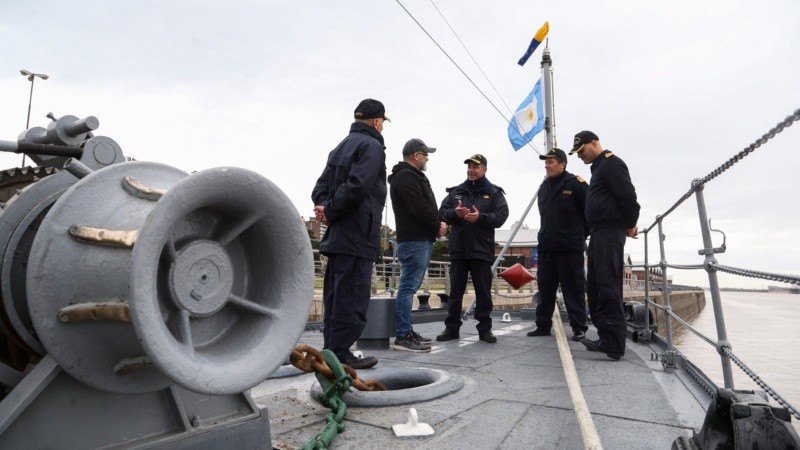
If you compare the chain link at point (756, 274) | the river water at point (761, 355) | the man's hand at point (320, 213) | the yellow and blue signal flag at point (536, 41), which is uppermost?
the yellow and blue signal flag at point (536, 41)

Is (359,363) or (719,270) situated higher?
(719,270)

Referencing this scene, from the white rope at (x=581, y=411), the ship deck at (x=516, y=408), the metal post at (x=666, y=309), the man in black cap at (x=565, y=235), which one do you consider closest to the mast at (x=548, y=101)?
the man in black cap at (x=565, y=235)

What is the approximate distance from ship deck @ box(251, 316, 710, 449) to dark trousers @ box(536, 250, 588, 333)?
0.89m

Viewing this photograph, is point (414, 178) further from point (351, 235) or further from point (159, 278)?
point (159, 278)

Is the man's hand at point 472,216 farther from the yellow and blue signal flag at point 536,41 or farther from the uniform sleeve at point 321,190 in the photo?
the yellow and blue signal flag at point 536,41

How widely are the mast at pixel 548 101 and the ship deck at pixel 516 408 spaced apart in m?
4.05

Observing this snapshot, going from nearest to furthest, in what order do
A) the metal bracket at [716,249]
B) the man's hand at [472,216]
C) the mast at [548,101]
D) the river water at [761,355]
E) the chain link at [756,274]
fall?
1. the chain link at [756,274]
2. the metal bracket at [716,249]
3. the man's hand at [472,216]
4. the mast at [548,101]
5. the river water at [761,355]

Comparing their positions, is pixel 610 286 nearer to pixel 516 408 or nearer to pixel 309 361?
pixel 516 408

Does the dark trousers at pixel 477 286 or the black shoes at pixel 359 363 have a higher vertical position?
the dark trousers at pixel 477 286

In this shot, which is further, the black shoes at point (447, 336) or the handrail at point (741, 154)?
the black shoes at point (447, 336)

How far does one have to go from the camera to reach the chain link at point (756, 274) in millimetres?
1456

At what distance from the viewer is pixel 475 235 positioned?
15.0ft

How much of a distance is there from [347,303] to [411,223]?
1463 mm

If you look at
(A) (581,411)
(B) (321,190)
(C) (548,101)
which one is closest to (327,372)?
(A) (581,411)
